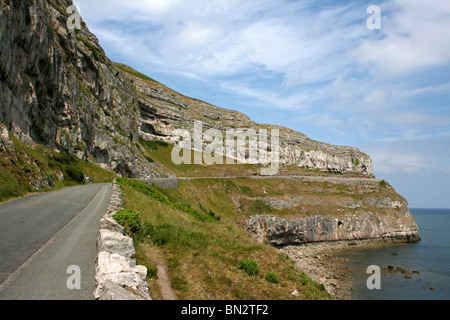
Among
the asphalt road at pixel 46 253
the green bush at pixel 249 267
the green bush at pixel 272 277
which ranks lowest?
the green bush at pixel 272 277

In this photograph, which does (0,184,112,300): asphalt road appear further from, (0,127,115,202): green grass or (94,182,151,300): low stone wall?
(0,127,115,202): green grass

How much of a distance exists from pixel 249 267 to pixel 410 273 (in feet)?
176

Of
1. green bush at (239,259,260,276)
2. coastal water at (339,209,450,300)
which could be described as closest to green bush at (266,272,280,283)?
green bush at (239,259,260,276)

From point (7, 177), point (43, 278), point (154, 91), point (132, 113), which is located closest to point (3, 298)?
point (43, 278)

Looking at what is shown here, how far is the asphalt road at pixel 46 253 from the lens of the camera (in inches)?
240

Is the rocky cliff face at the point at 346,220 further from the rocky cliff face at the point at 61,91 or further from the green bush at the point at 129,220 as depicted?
the green bush at the point at 129,220

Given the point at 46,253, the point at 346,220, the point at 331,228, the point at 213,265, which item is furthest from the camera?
the point at 346,220

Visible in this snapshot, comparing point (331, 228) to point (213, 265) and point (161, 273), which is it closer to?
point (213, 265)

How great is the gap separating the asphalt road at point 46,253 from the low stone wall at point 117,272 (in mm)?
450

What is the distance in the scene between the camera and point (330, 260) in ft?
196

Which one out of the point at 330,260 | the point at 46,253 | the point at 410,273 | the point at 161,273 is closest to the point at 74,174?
the point at 46,253

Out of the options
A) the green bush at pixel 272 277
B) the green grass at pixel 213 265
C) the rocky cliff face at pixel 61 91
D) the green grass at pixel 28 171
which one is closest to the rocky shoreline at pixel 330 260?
the green grass at pixel 213 265

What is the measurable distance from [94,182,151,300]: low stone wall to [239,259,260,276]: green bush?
18.1 feet

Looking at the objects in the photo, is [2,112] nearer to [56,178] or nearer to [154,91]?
[56,178]
